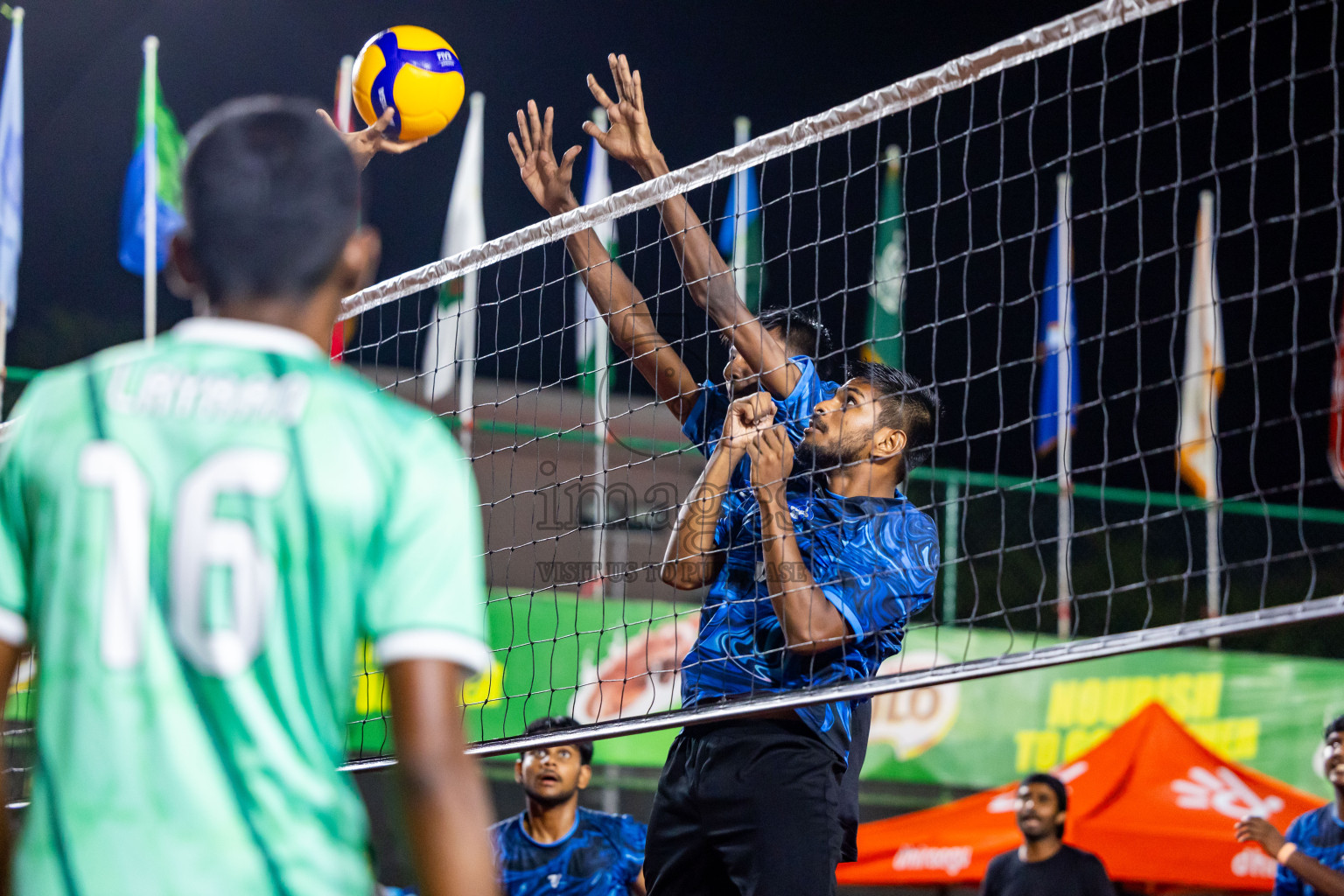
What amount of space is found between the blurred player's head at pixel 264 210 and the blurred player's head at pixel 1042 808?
6392mm

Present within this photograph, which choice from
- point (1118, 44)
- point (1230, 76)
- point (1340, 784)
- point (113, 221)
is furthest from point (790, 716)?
point (1230, 76)

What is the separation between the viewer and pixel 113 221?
72.5 feet

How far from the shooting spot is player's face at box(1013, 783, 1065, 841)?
7043mm

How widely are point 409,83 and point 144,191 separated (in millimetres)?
8540

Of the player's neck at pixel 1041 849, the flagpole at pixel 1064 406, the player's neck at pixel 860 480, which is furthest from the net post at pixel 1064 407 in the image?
the player's neck at pixel 1041 849

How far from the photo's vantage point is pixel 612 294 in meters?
4.39

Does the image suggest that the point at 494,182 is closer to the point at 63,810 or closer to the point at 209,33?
the point at 209,33

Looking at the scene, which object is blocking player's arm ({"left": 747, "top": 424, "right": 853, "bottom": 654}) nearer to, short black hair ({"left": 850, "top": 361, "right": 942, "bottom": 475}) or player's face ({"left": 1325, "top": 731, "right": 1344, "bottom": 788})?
short black hair ({"left": 850, "top": 361, "right": 942, "bottom": 475})

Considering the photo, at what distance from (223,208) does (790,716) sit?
2.30 m

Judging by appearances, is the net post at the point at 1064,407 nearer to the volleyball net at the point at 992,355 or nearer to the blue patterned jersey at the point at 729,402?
the volleyball net at the point at 992,355

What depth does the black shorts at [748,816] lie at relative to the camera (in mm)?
3195

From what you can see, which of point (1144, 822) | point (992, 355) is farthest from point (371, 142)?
point (992, 355)

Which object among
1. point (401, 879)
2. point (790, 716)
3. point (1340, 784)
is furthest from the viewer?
point (401, 879)

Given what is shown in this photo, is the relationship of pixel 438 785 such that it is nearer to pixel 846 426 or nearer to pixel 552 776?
pixel 846 426
